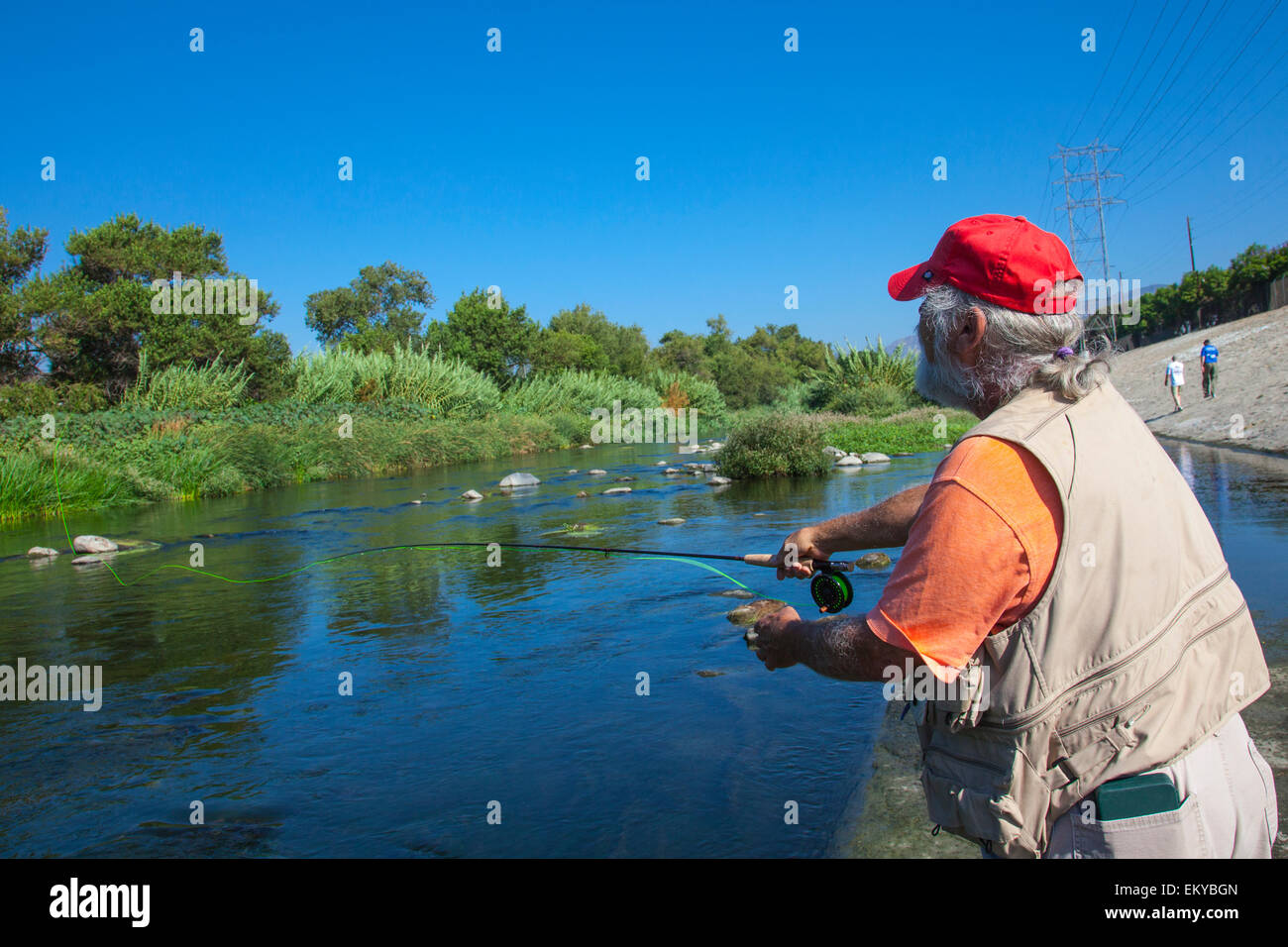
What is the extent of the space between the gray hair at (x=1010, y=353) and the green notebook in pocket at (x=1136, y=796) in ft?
2.35

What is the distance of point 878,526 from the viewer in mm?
2494

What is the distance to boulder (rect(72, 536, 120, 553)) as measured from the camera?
13.6 m

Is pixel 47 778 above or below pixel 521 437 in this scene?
below

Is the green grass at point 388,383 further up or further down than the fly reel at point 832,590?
further up

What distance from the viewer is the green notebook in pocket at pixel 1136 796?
1.63 meters

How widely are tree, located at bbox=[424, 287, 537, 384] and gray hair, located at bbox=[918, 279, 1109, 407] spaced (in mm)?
51475

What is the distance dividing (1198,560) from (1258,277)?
74.0 m

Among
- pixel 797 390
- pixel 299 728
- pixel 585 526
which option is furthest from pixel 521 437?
pixel 299 728

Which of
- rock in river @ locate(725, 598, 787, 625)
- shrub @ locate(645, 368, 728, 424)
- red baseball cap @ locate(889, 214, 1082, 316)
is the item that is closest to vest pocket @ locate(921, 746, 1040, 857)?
red baseball cap @ locate(889, 214, 1082, 316)

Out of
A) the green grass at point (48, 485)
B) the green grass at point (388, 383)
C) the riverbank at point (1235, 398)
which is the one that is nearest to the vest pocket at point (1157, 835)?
the riverbank at point (1235, 398)

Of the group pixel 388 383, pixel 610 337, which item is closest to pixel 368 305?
pixel 610 337

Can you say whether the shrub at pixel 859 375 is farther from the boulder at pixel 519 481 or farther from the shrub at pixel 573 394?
the boulder at pixel 519 481
